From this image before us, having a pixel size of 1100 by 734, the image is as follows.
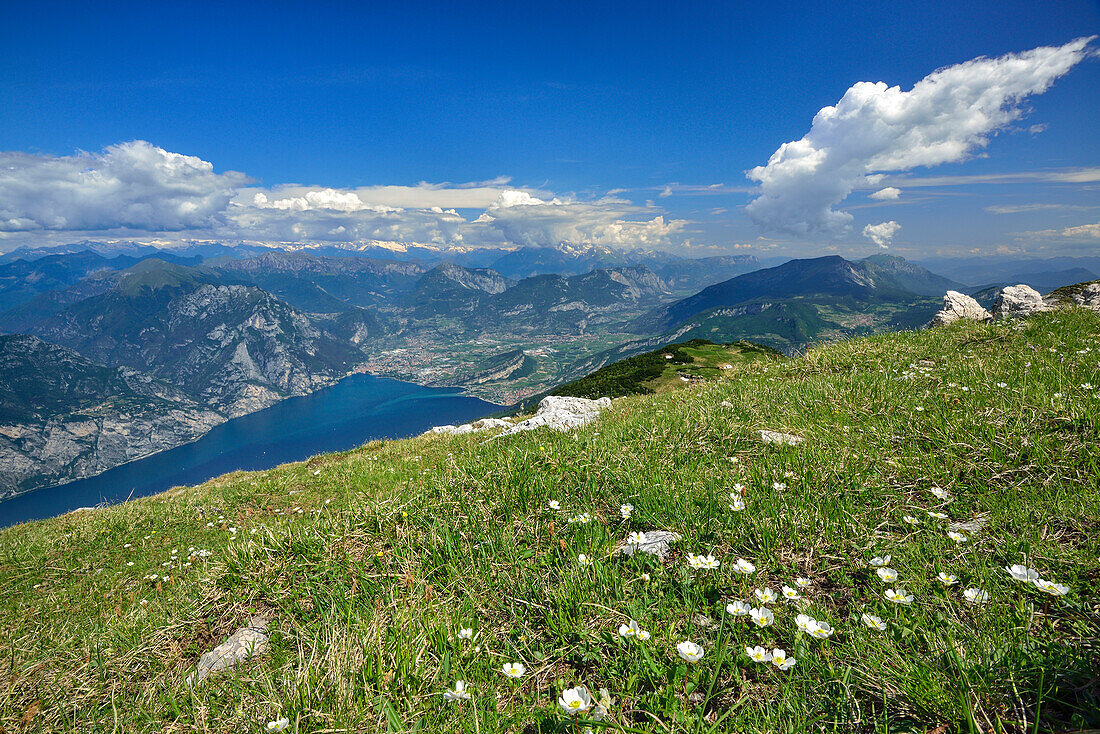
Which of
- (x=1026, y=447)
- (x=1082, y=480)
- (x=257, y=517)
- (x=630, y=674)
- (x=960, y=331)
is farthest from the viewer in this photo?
(x=960, y=331)

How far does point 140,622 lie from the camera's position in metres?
4.61

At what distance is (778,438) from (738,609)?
4170 millimetres

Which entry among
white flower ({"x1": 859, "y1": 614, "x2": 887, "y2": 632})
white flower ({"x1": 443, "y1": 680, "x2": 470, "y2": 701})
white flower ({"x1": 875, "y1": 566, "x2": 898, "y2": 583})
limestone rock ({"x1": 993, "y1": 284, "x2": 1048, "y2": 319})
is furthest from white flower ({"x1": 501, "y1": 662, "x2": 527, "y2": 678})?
limestone rock ({"x1": 993, "y1": 284, "x2": 1048, "y2": 319})

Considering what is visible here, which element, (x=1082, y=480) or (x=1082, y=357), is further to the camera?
(x=1082, y=357)

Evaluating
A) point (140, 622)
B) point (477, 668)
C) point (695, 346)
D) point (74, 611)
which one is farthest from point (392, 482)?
point (695, 346)

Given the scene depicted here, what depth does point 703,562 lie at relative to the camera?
150 inches

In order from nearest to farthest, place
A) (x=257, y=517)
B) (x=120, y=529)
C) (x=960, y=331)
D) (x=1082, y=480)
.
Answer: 1. (x=1082, y=480)
2. (x=257, y=517)
3. (x=120, y=529)
4. (x=960, y=331)

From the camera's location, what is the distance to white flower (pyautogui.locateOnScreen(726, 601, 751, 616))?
3206 mm

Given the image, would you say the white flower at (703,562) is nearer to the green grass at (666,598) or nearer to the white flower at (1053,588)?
the green grass at (666,598)

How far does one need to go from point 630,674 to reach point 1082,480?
17.6ft

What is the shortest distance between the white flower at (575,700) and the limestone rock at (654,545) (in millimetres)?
1607

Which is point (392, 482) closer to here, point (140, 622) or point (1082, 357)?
point (140, 622)

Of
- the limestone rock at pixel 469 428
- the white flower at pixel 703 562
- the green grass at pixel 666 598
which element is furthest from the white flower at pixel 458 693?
the limestone rock at pixel 469 428

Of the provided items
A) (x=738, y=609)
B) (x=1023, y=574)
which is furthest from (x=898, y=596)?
(x=738, y=609)
